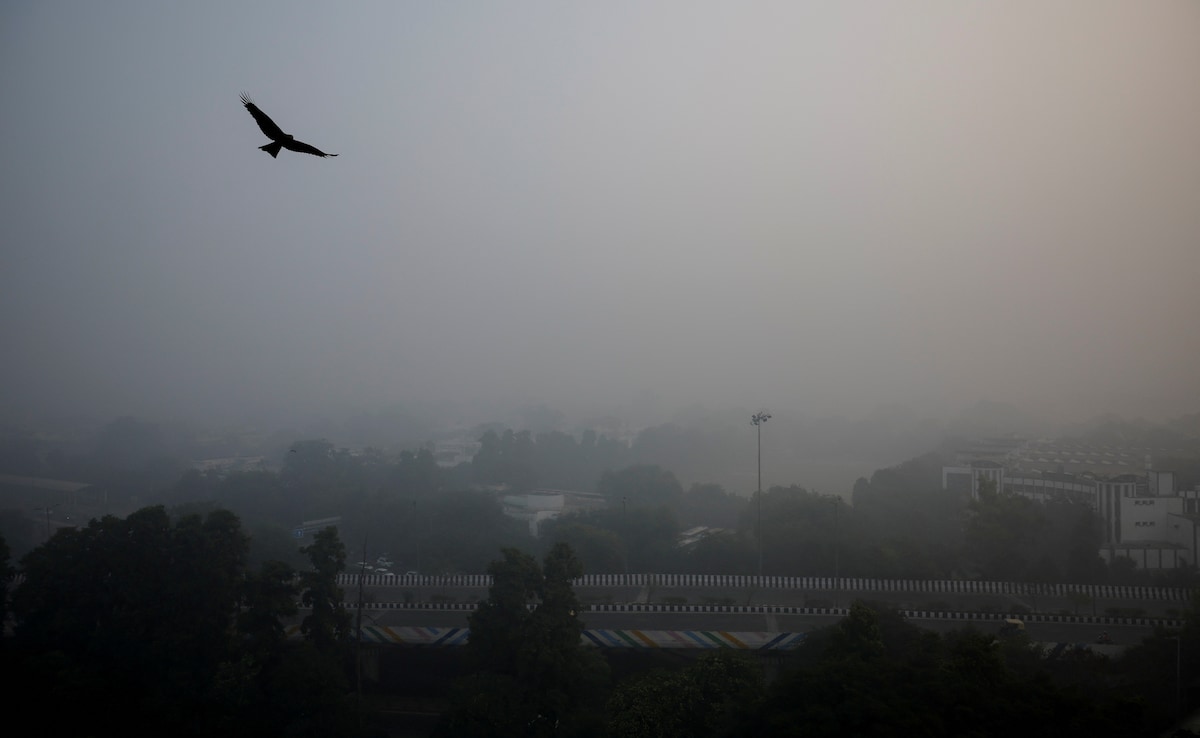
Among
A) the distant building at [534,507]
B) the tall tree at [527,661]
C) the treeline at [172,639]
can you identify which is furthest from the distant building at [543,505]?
the treeline at [172,639]

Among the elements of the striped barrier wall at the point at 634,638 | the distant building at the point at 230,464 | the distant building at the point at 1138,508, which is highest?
the distant building at the point at 1138,508

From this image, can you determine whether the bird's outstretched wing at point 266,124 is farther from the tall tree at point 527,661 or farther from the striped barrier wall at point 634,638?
the striped barrier wall at point 634,638

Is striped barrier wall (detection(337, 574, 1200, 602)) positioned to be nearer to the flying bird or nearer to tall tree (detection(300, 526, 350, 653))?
tall tree (detection(300, 526, 350, 653))

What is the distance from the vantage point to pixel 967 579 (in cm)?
1478

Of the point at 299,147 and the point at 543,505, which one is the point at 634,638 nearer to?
the point at 299,147

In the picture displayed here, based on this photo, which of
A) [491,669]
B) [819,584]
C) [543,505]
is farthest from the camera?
[543,505]

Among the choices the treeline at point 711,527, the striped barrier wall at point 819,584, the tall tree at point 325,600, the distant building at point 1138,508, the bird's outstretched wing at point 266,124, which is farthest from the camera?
the treeline at point 711,527

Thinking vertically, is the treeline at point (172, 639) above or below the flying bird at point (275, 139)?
below

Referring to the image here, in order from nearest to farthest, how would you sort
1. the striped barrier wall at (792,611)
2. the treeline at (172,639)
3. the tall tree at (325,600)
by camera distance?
the treeline at (172,639), the tall tree at (325,600), the striped barrier wall at (792,611)

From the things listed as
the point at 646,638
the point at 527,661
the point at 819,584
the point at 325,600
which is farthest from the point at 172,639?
the point at 819,584

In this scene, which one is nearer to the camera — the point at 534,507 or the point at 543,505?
the point at 534,507

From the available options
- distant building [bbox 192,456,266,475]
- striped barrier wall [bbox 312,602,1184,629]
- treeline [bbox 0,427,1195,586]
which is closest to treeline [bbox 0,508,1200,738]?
striped barrier wall [bbox 312,602,1184,629]

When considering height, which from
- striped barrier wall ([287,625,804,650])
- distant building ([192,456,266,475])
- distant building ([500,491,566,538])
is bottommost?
striped barrier wall ([287,625,804,650])

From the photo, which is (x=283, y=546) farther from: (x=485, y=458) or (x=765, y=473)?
(x=765, y=473)
